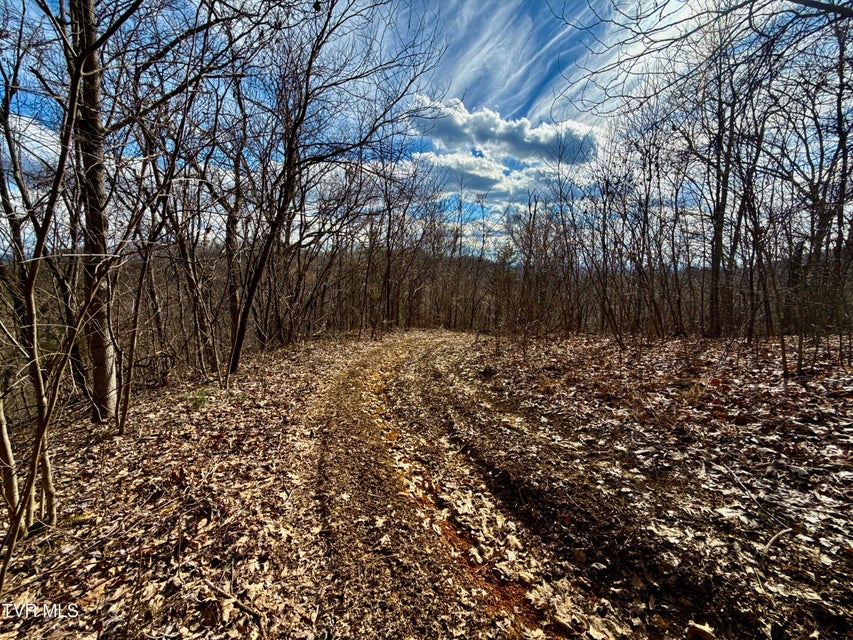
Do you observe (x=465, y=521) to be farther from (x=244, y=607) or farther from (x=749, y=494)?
(x=749, y=494)

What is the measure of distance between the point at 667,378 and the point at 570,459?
350 centimetres

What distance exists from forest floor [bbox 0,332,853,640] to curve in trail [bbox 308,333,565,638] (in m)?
0.02

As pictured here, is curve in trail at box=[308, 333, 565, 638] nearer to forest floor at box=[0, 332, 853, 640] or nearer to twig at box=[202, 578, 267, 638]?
forest floor at box=[0, 332, 853, 640]

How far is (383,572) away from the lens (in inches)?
112

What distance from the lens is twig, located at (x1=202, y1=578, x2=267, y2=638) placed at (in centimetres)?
241

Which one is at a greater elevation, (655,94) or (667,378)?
(655,94)

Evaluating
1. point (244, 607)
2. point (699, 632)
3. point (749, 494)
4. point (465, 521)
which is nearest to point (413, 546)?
point (465, 521)

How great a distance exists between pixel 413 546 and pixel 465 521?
0.66 metres

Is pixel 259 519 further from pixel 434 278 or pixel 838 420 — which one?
pixel 434 278

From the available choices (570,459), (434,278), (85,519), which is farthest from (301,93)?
(434,278)

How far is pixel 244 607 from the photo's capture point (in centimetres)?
252

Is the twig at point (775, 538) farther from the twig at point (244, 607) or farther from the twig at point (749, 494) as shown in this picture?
the twig at point (244, 607)

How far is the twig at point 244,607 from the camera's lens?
2408 mm

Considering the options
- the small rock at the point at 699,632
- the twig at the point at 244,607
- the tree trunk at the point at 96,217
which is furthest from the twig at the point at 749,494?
the tree trunk at the point at 96,217
